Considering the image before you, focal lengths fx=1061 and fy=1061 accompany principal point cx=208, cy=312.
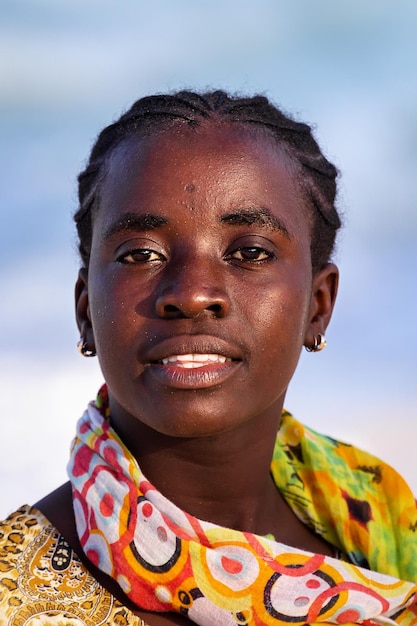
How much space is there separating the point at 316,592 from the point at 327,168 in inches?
49.3

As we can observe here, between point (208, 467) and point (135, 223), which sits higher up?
point (135, 223)

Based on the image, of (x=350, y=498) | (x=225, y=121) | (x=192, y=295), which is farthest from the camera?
(x=350, y=498)

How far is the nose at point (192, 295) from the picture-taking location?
264 cm

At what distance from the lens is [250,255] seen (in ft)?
9.26

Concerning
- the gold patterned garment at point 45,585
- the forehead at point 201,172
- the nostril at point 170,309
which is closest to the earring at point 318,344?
the forehead at point 201,172

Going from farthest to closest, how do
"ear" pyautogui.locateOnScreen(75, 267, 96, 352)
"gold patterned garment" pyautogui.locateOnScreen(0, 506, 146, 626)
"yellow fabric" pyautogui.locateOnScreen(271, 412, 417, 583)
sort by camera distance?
"yellow fabric" pyautogui.locateOnScreen(271, 412, 417, 583), "ear" pyautogui.locateOnScreen(75, 267, 96, 352), "gold patterned garment" pyautogui.locateOnScreen(0, 506, 146, 626)

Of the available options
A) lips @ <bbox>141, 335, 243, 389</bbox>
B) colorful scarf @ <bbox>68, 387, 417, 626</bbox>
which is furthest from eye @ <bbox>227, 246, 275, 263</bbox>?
colorful scarf @ <bbox>68, 387, 417, 626</bbox>

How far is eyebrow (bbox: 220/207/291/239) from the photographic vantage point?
9.15 ft

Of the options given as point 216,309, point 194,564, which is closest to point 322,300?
point 216,309

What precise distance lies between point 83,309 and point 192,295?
0.58 meters

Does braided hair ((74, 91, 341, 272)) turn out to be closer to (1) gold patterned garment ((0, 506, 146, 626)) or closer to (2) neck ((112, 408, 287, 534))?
(2) neck ((112, 408, 287, 534))

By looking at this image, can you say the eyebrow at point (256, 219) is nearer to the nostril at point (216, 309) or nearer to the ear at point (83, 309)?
the nostril at point (216, 309)

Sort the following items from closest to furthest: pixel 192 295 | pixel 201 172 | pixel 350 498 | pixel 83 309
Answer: pixel 192 295 → pixel 201 172 → pixel 83 309 → pixel 350 498

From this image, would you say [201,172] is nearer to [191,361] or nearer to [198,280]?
[198,280]
